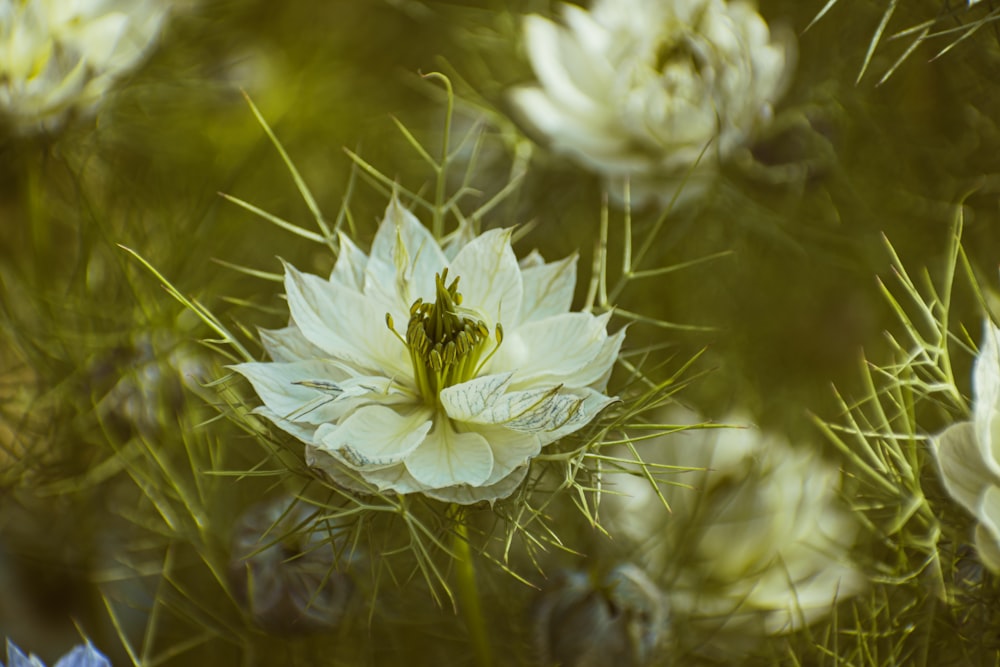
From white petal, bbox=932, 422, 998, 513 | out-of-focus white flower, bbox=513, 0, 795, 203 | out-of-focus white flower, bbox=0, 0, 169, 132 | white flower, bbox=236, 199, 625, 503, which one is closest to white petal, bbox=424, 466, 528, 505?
white flower, bbox=236, 199, 625, 503

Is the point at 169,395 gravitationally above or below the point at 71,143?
below

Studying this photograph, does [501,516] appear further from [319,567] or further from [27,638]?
[27,638]

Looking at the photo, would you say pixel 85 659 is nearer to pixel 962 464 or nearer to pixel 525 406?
pixel 525 406

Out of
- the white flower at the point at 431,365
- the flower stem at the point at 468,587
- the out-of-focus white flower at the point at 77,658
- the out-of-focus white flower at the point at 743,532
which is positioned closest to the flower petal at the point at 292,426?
the white flower at the point at 431,365

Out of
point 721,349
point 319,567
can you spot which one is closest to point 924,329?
point 721,349

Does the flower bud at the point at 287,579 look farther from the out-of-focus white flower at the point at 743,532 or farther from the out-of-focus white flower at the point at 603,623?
the out-of-focus white flower at the point at 743,532
